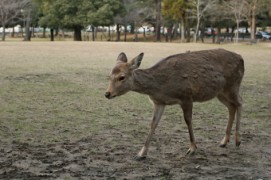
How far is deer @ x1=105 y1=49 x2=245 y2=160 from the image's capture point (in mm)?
6496

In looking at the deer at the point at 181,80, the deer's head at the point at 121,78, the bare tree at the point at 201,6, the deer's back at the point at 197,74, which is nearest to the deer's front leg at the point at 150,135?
the deer at the point at 181,80

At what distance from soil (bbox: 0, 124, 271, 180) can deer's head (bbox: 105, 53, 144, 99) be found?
0.99 metres

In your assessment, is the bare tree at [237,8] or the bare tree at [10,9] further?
the bare tree at [10,9]

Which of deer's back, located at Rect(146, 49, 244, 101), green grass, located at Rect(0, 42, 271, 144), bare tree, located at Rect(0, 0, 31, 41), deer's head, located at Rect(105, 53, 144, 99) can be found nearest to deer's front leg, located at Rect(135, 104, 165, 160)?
deer's back, located at Rect(146, 49, 244, 101)

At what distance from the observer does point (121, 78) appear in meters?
6.43

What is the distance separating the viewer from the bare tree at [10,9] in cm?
6581

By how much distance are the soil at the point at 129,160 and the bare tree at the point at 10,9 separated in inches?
2393

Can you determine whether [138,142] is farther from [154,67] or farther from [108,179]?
[108,179]

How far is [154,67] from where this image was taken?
274 inches

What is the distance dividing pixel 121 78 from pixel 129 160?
117cm

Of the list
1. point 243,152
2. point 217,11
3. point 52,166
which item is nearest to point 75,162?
point 52,166

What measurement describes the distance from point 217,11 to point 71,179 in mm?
59643

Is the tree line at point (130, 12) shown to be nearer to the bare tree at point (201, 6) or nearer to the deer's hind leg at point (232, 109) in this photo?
the bare tree at point (201, 6)

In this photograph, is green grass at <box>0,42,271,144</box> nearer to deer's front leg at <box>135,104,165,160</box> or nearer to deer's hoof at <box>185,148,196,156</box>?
deer's front leg at <box>135,104,165,160</box>
